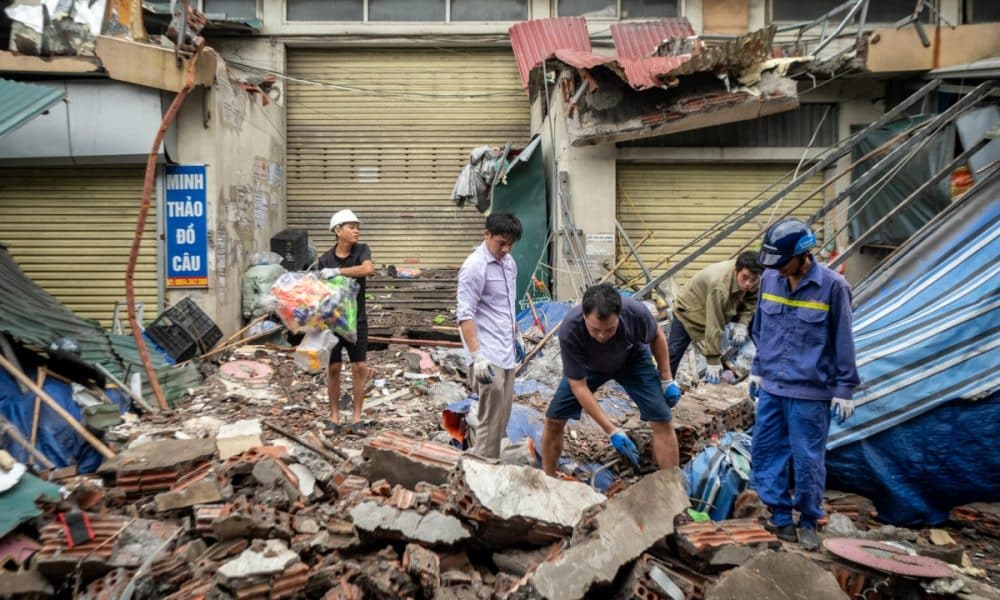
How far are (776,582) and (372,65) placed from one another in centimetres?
1266

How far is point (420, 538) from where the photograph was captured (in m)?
3.40

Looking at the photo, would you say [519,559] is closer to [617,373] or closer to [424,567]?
[424,567]

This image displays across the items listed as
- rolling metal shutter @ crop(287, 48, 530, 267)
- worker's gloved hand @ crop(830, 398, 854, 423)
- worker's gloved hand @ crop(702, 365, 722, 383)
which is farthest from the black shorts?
rolling metal shutter @ crop(287, 48, 530, 267)

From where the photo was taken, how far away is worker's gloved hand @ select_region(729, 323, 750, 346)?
5818mm

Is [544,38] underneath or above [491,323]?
above

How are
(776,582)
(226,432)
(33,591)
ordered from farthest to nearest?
1. (226,432)
2. (33,591)
3. (776,582)

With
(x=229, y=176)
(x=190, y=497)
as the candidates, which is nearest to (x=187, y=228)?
(x=229, y=176)

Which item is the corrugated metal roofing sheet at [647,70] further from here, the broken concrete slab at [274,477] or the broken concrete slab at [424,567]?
the broken concrete slab at [424,567]

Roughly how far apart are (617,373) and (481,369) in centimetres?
89

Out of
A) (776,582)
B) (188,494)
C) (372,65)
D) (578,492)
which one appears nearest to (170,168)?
(372,65)

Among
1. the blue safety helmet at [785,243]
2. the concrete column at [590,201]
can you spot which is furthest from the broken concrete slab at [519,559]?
the concrete column at [590,201]

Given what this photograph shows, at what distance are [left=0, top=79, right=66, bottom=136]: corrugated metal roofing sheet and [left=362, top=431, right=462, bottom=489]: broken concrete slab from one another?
474 centimetres

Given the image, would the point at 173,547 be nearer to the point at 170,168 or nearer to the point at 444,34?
the point at 170,168

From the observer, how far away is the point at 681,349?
6098mm
